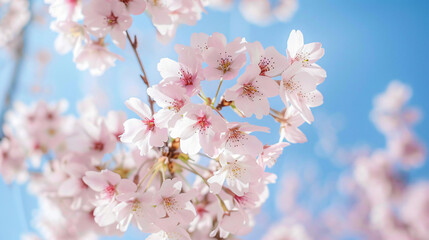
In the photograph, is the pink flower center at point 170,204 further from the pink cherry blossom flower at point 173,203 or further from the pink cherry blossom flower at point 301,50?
the pink cherry blossom flower at point 301,50

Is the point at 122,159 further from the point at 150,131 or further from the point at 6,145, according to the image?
the point at 6,145

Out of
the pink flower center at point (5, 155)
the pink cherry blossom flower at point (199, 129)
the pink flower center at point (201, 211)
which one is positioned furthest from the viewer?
the pink flower center at point (5, 155)

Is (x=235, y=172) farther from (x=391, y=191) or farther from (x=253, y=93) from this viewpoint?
(x=391, y=191)

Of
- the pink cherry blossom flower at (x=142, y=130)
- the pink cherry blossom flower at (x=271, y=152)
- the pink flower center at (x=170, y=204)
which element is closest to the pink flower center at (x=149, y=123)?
the pink cherry blossom flower at (x=142, y=130)

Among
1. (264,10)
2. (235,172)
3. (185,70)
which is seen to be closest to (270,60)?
(185,70)

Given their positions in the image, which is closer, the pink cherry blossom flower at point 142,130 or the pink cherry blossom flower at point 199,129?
the pink cherry blossom flower at point 199,129

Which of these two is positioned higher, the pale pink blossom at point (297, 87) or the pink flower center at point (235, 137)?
the pale pink blossom at point (297, 87)

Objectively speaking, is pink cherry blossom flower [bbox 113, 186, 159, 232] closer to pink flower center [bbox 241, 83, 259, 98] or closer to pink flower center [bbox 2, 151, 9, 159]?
pink flower center [bbox 241, 83, 259, 98]

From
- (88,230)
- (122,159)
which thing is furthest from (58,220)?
(122,159)
